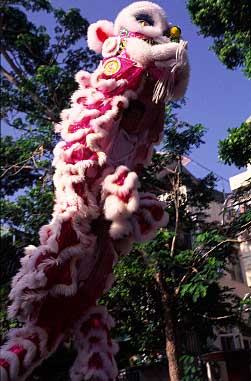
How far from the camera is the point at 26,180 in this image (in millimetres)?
11039

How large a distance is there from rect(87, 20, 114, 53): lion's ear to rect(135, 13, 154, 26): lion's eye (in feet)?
0.74

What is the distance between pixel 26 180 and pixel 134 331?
4937 mm

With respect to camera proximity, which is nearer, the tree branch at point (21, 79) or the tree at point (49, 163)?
the tree at point (49, 163)

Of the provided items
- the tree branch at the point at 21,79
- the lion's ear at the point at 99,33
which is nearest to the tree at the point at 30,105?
the tree branch at the point at 21,79

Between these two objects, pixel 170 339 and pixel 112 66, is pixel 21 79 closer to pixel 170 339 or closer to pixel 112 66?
pixel 170 339

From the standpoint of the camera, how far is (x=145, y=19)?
3152mm

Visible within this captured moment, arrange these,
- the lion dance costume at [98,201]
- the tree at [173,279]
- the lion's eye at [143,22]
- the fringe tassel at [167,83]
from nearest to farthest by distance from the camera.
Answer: the lion dance costume at [98,201] < the fringe tassel at [167,83] < the lion's eye at [143,22] < the tree at [173,279]

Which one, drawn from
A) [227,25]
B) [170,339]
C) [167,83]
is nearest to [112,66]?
[167,83]

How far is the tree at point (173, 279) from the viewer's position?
21.6 ft

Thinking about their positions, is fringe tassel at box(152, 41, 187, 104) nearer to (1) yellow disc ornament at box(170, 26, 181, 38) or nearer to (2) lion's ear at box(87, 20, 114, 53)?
(1) yellow disc ornament at box(170, 26, 181, 38)

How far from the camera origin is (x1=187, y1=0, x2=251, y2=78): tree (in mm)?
7246

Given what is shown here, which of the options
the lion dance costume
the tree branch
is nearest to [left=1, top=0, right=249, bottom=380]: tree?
the tree branch

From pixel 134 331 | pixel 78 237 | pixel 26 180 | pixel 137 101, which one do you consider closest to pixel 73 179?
pixel 78 237

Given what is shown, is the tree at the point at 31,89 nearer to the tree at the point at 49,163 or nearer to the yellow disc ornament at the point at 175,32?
the tree at the point at 49,163
